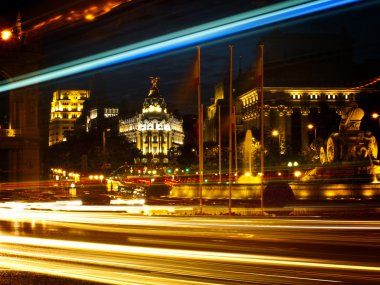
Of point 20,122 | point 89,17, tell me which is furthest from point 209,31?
point 20,122

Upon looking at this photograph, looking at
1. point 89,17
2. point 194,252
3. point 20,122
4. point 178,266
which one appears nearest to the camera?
point 178,266

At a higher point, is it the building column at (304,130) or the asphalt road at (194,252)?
the building column at (304,130)

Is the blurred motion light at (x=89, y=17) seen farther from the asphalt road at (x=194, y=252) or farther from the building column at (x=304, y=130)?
the building column at (x=304, y=130)

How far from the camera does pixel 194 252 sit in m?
14.8

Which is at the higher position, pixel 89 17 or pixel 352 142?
pixel 89 17

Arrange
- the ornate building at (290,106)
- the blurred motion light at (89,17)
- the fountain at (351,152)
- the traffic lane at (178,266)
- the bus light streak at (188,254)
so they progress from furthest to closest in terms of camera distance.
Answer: the ornate building at (290,106) < the fountain at (351,152) < the blurred motion light at (89,17) < the bus light streak at (188,254) < the traffic lane at (178,266)

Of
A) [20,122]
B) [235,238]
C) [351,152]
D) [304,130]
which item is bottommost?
[235,238]

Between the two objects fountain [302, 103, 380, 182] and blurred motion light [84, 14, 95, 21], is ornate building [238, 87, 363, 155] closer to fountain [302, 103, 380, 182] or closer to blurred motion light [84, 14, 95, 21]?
fountain [302, 103, 380, 182]

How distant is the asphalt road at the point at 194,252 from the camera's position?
1133 centimetres

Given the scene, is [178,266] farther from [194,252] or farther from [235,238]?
[235,238]

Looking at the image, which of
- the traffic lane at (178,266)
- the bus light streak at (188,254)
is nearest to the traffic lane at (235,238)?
the bus light streak at (188,254)

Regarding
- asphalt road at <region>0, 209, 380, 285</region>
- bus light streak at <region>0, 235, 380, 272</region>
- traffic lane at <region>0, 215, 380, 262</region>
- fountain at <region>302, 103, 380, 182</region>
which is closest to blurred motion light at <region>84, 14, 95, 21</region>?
asphalt road at <region>0, 209, 380, 285</region>

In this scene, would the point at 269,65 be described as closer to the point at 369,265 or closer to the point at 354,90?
the point at 354,90

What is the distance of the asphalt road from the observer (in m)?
11.3
